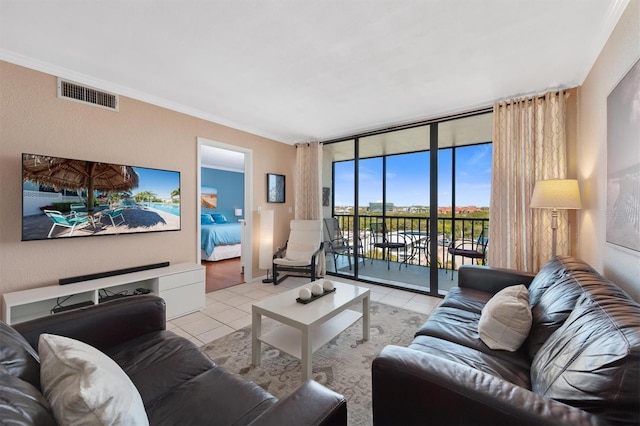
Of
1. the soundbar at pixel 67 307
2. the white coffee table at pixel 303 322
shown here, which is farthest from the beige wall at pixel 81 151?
the white coffee table at pixel 303 322

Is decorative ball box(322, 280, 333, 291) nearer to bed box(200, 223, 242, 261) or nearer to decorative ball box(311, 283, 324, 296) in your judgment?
decorative ball box(311, 283, 324, 296)

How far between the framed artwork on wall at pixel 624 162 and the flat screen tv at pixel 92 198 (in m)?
3.89

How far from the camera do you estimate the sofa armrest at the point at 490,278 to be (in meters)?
2.16

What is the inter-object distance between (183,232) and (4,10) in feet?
7.52

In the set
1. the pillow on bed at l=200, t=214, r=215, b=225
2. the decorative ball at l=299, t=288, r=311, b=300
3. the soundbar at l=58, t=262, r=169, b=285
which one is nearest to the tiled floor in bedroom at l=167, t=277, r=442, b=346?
the soundbar at l=58, t=262, r=169, b=285

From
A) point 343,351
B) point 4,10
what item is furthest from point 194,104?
point 343,351

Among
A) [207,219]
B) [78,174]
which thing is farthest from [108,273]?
[207,219]

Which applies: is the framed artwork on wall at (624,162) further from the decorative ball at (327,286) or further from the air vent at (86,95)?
the air vent at (86,95)

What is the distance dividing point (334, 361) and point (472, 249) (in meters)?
3.35

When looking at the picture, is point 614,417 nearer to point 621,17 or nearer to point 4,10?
point 621,17

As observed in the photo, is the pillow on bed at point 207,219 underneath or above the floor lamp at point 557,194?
underneath

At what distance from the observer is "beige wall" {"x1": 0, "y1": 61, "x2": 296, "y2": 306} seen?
220 centimetres

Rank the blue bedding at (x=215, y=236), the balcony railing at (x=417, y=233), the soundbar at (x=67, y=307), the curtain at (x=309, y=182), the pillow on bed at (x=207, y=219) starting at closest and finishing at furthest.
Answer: the soundbar at (x=67, y=307)
the curtain at (x=309, y=182)
the balcony railing at (x=417, y=233)
the blue bedding at (x=215, y=236)
the pillow on bed at (x=207, y=219)

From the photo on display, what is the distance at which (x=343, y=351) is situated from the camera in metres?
2.20
